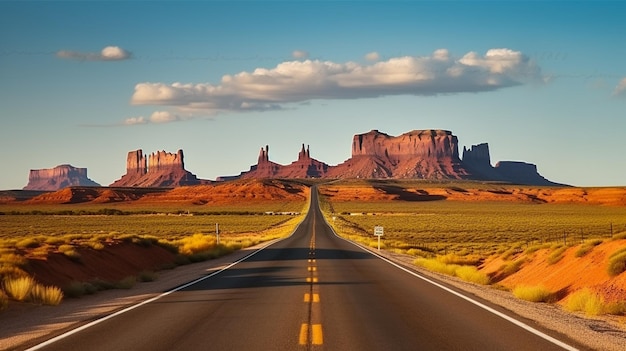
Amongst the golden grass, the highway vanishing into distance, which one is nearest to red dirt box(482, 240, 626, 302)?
the golden grass

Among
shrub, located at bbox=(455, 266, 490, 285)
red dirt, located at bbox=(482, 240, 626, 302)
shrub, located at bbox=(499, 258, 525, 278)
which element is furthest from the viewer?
shrub, located at bbox=(499, 258, 525, 278)

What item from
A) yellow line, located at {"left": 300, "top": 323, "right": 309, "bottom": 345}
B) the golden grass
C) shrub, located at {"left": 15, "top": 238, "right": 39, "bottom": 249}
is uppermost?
shrub, located at {"left": 15, "top": 238, "right": 39, "bottom": 249}

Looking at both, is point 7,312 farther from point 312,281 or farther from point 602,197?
point 602,197

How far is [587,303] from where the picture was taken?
45.1 feet

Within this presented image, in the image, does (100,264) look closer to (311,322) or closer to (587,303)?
(311,322)

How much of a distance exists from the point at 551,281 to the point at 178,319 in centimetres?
1217

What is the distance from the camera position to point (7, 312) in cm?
1374

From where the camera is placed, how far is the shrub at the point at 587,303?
1356cm

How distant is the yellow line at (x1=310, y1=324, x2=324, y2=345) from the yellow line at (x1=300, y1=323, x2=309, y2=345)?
0.09 meters

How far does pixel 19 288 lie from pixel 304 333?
8.06 meters

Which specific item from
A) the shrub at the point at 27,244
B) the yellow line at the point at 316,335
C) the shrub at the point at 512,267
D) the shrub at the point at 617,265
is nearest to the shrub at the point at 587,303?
the shrub at the point at 617,265

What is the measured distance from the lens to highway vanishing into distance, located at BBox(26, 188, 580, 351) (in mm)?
9656

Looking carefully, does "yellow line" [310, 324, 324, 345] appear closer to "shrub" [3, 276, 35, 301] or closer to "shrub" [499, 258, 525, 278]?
"shrub" [3, 276, 35, 301]

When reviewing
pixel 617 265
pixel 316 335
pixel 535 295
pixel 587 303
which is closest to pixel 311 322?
pixel 316 335
